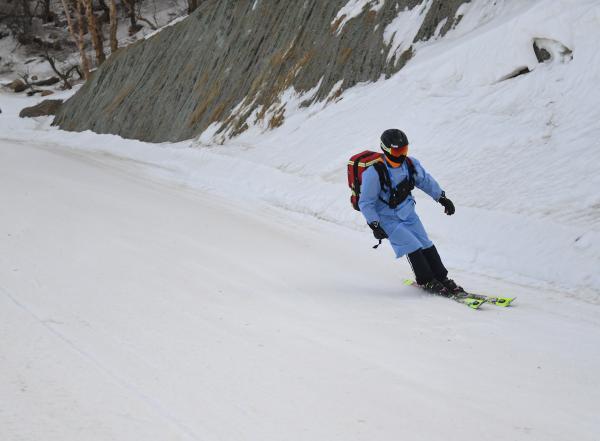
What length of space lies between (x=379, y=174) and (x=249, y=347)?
2.73m

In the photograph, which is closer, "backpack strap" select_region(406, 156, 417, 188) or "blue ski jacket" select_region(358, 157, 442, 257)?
"blue ski jacket" select_region(358, 157, 442, 257)

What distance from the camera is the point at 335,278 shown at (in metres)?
6.50

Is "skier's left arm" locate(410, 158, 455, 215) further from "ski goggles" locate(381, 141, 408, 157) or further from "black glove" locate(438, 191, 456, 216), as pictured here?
"ski goggles" locate(381, 141, 408, 157)

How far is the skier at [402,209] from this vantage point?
19.5 ft

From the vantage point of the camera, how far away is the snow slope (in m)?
2.80

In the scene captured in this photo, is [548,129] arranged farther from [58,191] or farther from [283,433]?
[283,433]

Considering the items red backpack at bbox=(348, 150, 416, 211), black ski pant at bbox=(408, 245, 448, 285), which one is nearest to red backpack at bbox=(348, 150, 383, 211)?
red backpack at bbox=(348, 150, 416, 211)

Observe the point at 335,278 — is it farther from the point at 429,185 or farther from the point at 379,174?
the point at 429,185

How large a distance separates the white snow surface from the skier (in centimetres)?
30

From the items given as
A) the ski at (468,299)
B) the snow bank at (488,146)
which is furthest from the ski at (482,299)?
the snow bank at (488,146)

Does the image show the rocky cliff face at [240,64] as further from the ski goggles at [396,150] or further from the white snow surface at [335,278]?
the ski goggles at [396,150]

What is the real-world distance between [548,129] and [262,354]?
6.39m

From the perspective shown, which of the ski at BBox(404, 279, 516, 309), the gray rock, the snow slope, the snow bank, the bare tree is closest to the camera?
the snow slope

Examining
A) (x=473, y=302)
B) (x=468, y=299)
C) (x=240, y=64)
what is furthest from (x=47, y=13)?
(x=473, y=302)
